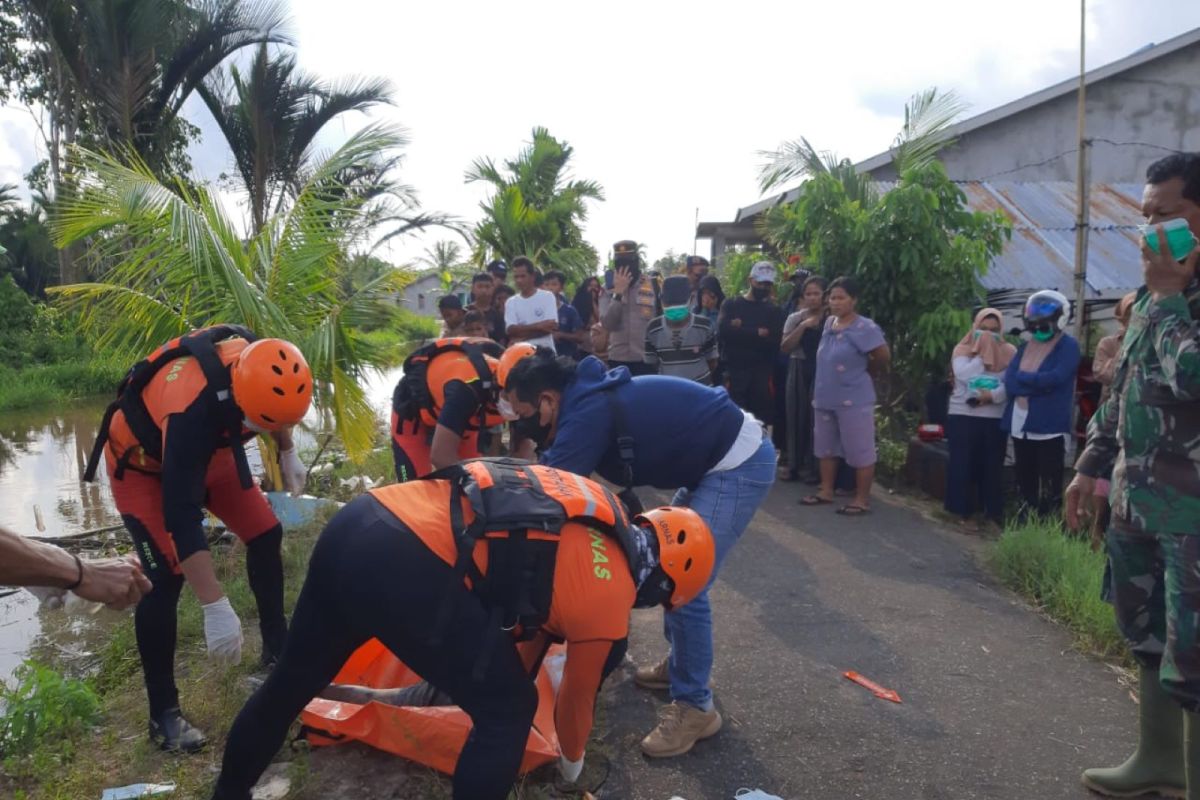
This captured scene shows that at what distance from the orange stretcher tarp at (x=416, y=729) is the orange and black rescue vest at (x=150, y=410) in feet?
3.59

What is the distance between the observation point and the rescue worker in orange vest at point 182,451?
3.10 m

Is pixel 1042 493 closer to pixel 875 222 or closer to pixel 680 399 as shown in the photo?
pixel 875 222

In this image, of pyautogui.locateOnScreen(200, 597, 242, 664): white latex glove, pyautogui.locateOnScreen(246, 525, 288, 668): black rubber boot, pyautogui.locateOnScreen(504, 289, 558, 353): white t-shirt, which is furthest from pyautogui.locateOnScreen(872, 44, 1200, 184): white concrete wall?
pyautogui.locateOnScreen(200, 597, 242, 664): white latex glove

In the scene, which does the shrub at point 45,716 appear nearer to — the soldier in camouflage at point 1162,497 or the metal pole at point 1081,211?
the soldier in camouflage at point 1162,497

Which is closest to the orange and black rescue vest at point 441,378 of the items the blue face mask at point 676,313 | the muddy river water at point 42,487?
the muddy river water at point 42,487

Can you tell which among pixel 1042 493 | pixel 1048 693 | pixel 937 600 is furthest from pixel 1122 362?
pixel 1042 493

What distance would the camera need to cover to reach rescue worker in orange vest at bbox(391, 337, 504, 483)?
3.81 metres

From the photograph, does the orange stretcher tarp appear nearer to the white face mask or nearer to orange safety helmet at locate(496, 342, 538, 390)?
the white face mask

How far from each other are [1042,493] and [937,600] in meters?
1.69

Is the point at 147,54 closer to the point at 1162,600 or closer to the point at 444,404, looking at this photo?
the point at 444,404

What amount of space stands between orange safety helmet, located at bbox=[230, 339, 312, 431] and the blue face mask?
3.97 meters

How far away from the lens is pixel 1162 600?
8.48 feet

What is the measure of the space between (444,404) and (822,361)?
3.66 metres

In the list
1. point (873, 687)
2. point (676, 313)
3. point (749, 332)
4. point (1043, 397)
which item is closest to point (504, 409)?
point (873, 687)
